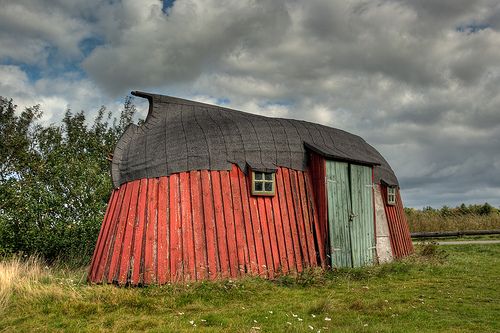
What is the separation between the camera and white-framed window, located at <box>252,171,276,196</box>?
11.0 m

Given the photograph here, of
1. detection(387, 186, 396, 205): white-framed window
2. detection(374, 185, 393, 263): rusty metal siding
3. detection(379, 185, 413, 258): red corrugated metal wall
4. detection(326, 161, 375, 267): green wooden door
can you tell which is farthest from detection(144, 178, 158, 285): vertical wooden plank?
detection(387, 186, 396, 205): white-framed window

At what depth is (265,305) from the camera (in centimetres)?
804

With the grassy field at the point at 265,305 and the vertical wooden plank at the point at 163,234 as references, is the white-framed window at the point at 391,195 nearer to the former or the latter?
the grassy field at the point at 265,305

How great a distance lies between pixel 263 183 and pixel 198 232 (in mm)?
2061

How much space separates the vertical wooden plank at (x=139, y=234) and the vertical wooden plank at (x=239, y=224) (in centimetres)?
203

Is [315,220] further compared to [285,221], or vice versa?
[315,220]

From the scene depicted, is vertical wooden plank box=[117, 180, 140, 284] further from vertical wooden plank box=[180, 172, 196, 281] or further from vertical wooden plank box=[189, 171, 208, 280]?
vertical wooden plank box=[189, 171, 208, 280]

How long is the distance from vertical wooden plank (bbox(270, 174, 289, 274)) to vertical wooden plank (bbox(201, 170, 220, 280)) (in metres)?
1.61

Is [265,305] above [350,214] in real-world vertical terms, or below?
below

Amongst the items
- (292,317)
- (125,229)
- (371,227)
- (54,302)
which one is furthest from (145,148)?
(371,227)

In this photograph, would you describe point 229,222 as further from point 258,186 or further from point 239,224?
point 258,186

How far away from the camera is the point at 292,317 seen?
708 cm

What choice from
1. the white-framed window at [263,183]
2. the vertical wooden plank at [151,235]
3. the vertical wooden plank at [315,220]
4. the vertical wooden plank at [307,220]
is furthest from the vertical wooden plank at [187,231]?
the vertical wooden plank at [315,220]

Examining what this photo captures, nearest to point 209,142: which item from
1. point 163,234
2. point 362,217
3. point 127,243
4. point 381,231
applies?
point 163,234
